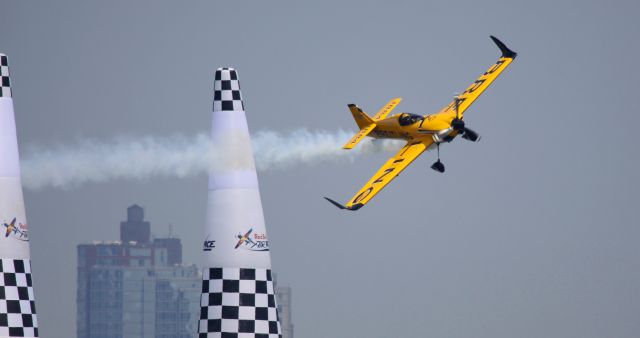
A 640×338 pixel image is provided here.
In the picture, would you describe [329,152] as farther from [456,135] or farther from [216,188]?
[216,188]

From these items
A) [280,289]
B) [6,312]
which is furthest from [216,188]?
[280,289]

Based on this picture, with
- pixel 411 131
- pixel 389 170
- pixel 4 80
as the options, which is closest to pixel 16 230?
pixel 4 80

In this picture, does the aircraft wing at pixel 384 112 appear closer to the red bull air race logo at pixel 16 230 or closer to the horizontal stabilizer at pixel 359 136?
the horizontal stabilizer at pixel 359 136

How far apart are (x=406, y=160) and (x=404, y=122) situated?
191 cm

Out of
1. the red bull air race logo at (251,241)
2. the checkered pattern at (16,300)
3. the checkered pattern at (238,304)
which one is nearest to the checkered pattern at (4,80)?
the checkered pattern at (16,300)

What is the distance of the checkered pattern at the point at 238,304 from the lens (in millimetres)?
28016

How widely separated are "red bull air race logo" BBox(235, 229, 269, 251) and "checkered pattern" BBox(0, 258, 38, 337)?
4.45 metres

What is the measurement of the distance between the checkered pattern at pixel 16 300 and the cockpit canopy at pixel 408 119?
40.0 ft

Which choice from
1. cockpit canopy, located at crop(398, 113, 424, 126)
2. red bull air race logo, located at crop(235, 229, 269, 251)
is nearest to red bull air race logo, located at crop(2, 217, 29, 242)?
red bull air race logo, located at crop(235, 229, 269, 251)

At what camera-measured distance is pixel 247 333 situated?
92.1 ft

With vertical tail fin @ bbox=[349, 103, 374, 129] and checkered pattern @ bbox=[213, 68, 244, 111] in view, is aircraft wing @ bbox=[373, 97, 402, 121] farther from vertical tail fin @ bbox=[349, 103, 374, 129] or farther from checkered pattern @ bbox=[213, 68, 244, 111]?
checkered pattern @ bbox=[213, 68, 244, 111]

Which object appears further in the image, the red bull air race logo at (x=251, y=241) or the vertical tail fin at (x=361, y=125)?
the vertical tail fin at (x=361, y=125)

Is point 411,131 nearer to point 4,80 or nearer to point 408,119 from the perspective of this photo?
point 408,119

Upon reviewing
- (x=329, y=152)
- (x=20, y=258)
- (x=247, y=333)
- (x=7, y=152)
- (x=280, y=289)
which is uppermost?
(x=280, y=289)
